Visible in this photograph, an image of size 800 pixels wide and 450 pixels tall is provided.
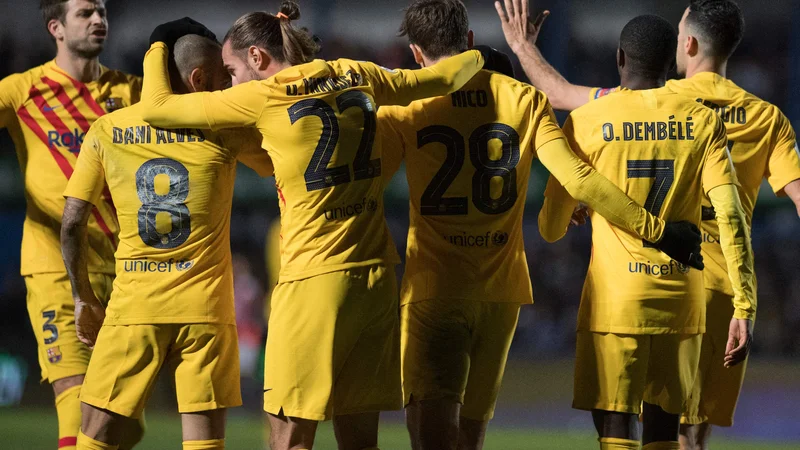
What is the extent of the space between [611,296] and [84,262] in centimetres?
242

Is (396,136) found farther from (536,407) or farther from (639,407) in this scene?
(536,407)

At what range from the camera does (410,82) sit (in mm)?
4414

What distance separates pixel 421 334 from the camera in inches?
185

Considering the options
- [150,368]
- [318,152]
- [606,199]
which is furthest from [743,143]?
[150,368]

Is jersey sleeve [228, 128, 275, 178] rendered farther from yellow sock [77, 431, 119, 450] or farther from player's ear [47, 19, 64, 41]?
player's ear [47, 19, 64, 41]

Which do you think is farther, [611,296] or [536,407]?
[536,407]

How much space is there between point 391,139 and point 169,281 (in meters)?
1.16

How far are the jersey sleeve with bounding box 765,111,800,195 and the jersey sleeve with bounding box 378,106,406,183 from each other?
6.30ft

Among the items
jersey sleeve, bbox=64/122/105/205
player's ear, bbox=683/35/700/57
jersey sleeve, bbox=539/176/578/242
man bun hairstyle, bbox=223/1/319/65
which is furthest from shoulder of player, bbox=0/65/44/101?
player's ear, bbox=683/35/700/57

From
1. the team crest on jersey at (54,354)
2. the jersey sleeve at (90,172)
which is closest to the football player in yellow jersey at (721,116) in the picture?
the jersey sleeve at (90,172)

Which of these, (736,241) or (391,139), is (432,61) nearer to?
(391,139)

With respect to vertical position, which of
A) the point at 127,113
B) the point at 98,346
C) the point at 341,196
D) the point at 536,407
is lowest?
the point at 536,407

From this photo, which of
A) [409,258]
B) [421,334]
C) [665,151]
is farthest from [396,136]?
[665,151]

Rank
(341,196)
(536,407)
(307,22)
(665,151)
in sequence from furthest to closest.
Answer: (307,22) → (536,407) → (665,151) → (341,196)
